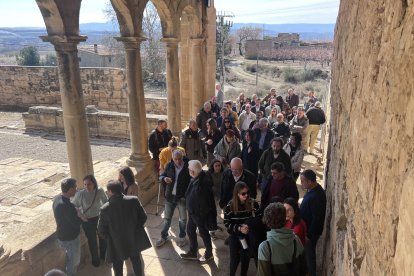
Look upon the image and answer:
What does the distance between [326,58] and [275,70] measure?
323 inches

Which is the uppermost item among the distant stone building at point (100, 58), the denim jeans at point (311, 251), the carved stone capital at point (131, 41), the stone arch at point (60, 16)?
the stone arch at point (60, 16)

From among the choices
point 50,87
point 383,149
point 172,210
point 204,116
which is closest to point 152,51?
point 50,87

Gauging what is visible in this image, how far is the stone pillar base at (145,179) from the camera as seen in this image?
A: 646 centimetres

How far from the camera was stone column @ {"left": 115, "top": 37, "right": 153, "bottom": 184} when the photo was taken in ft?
21.6

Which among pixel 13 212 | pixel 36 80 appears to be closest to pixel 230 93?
pixel 36 80

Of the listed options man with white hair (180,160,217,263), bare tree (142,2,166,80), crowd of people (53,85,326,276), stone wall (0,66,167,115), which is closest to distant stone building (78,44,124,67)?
bare tree (142,2,166,80)

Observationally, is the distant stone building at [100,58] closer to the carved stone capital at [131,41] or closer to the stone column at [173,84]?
the stone column at [173,84]

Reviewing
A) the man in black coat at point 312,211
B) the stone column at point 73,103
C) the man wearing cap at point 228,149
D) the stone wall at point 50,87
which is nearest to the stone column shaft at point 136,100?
the stone column at point 73,103

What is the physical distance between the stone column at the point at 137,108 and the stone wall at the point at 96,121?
6.24 meters

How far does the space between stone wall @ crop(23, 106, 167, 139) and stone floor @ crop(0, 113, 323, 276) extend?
472 millimetres

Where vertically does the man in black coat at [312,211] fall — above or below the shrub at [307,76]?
above

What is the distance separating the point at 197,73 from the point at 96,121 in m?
6.23

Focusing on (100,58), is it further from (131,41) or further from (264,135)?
(264,135)

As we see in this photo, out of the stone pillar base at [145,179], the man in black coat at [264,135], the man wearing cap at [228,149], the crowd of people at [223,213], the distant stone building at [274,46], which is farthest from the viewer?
the distant stone building at [274,46]
